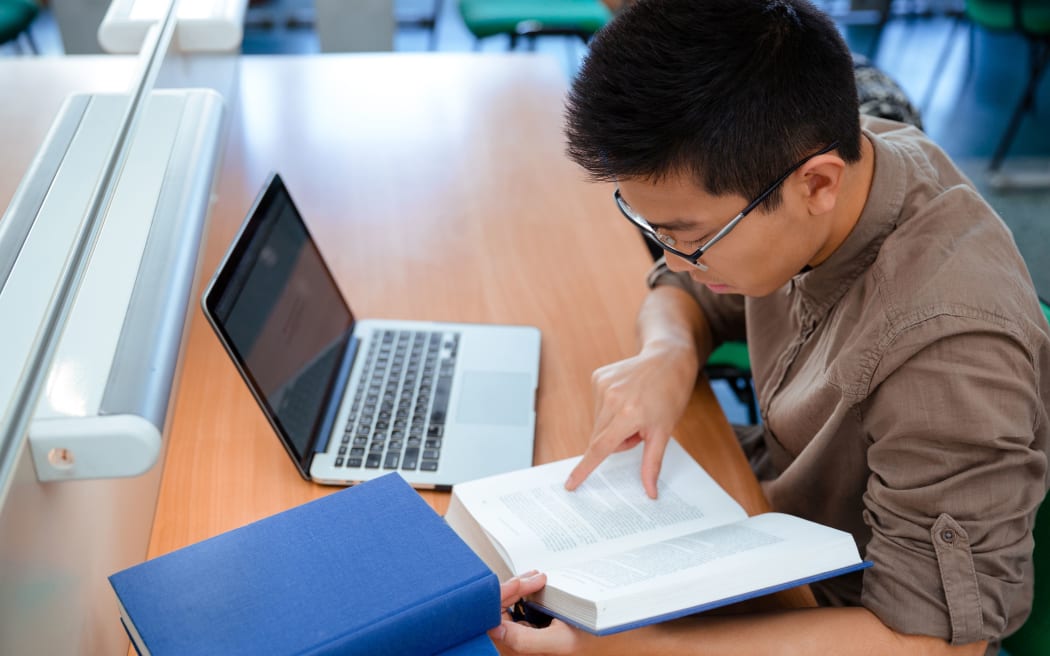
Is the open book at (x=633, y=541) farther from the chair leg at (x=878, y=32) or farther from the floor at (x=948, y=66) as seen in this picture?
the chair leg at (x=878, y=32)

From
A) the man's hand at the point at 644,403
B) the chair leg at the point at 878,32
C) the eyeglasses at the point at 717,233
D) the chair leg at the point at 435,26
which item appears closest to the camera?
the eyeglasses at the point at 717,233

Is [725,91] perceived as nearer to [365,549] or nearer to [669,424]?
[669,424]

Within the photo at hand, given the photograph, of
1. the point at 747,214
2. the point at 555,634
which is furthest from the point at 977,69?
the point at 555,634

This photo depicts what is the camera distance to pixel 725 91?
0.80m

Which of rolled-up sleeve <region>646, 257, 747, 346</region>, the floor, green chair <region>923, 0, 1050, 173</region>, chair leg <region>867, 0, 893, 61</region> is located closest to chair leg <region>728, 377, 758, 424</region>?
rolled-up sleeve <region>646, 257, 747, 346</region>

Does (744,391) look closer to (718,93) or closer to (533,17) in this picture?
(718,93)

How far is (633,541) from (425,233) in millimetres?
702

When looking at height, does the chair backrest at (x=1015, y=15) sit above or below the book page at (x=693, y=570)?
below

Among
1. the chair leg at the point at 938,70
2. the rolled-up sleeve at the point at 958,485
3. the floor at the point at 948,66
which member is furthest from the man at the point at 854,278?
the chair leg at the point at 938,70

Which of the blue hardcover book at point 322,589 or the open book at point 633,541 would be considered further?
the open book at point 633,541

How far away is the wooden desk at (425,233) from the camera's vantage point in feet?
3.38

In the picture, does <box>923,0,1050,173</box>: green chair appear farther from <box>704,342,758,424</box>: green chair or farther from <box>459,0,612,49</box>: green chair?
<box>704,342,758,424</box>: green chair

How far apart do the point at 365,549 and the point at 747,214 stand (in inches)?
17.1

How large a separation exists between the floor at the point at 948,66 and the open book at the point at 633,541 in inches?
87.8
